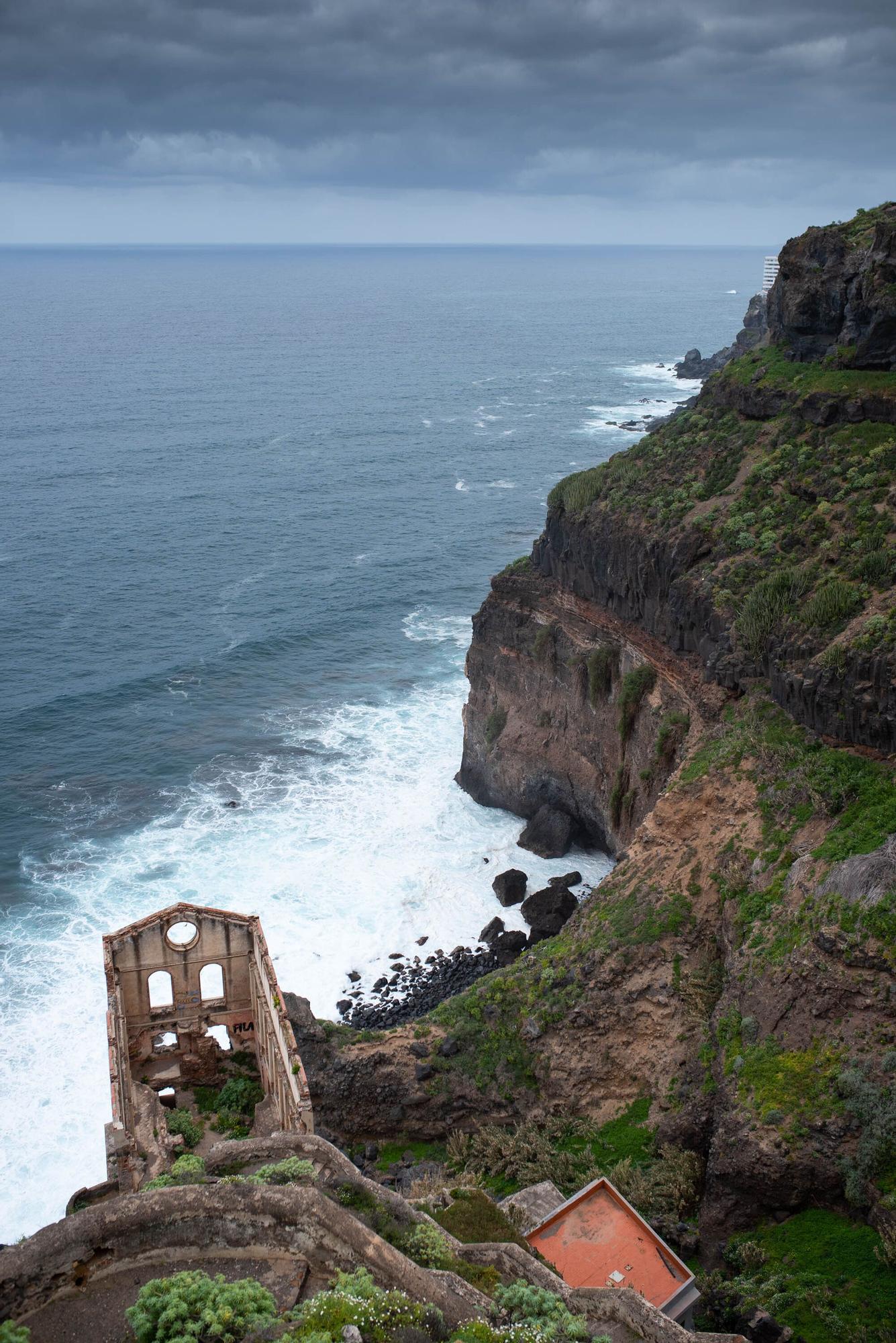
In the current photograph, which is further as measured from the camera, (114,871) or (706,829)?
(114,871)

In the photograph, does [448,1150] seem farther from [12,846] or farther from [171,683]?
[171,683]

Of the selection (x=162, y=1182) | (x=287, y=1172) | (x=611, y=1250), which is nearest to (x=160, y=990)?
(x=611, y=1250)

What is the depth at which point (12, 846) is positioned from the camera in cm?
6191

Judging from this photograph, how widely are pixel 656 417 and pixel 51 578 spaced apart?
3322 inches

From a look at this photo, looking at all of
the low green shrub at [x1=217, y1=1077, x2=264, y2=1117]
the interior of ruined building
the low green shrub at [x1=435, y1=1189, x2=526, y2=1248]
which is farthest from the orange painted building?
the low green shrub at [x1=217, y1=1077, x2=264, y2=1117]

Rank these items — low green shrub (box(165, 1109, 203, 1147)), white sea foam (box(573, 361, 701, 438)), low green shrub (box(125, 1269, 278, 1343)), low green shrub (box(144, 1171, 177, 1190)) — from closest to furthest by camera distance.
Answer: low green shrub (box(125, 1269, 278, 1343)) < low green shrub (box(144, 1171, 177, 1190)) < low green shrub (box(165, 1109, 203, 1147)) < white sea foam (box(573, 361, 701, 438))

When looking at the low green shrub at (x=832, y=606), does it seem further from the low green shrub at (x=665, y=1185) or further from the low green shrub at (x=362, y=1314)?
the low green shrub at (x=362, y=1314)

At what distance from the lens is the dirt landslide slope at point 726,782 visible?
31.6m

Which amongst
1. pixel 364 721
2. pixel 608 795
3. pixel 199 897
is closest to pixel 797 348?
pixel 608 795

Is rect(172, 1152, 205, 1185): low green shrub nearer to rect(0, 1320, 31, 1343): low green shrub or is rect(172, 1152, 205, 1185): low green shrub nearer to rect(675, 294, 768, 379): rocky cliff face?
rect(0, 1320, 31, 1343): low green shrub

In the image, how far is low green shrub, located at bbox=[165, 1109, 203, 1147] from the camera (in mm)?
30266

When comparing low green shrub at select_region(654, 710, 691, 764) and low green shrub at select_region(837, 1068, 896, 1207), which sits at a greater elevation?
low green shrub at select_region(654, 710, 691, 764)

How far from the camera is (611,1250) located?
92.9 ft

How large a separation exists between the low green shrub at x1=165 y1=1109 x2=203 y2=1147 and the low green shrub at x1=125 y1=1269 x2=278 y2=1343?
41.9ft
